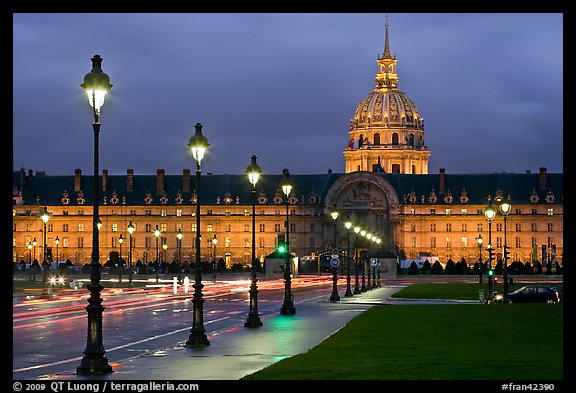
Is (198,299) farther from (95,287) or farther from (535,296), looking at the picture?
(535,296)

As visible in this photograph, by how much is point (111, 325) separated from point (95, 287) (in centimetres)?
1636

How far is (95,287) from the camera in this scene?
929 inches

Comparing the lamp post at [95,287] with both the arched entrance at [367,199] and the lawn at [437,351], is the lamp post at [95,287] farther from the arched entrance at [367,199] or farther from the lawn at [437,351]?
the arched entrance at [367,199]

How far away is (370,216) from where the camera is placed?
197875 millimetres

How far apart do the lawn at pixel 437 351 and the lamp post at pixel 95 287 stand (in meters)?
2.91

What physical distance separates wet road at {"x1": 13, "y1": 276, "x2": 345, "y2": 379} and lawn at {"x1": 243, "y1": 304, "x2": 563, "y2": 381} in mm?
4324

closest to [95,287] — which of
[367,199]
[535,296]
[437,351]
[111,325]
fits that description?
[437,351]

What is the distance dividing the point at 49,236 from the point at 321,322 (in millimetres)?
162412

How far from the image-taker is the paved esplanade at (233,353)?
22.8 meters

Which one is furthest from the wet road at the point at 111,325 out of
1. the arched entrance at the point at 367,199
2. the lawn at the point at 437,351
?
the arched entrance at the point at 367,199
